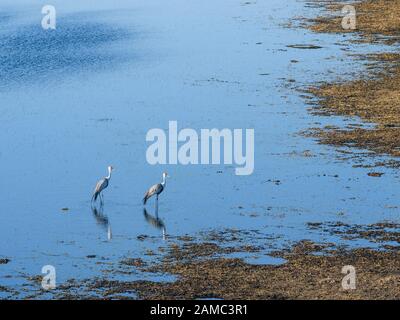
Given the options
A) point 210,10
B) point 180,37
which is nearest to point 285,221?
point 180,37

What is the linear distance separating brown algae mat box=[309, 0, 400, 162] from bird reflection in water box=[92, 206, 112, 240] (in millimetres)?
9402

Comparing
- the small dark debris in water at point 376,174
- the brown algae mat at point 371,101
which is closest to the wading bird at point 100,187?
the small dark debris in water at point 376,174

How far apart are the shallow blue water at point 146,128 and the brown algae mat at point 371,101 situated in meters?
1.03

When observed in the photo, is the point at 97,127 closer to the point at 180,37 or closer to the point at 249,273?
the point at 249,273

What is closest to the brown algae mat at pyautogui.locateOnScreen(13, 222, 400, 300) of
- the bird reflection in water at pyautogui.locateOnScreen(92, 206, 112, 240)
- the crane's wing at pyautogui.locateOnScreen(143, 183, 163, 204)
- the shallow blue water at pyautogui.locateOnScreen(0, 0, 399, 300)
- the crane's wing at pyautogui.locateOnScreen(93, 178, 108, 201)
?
the shallow blue water at pyautogui.locateOnScreen(0, 0, 399, 300)

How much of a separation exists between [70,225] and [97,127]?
11567 millimetres

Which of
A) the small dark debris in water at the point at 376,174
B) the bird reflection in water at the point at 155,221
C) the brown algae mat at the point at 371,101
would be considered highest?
the brown algae mat at the point at 371,101

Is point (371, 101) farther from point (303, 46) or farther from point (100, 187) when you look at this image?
point (100, 187)

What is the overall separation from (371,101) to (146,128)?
8490mm

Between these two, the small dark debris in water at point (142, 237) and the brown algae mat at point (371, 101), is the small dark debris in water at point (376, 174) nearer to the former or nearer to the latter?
the brown algae mat at point (371, 101)

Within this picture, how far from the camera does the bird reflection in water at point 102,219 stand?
1077 inches

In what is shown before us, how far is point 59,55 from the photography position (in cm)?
5425

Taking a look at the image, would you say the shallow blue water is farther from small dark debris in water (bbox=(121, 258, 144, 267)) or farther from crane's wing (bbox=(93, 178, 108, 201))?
crane's wing (bbox=(93, 178, 108, 201))
